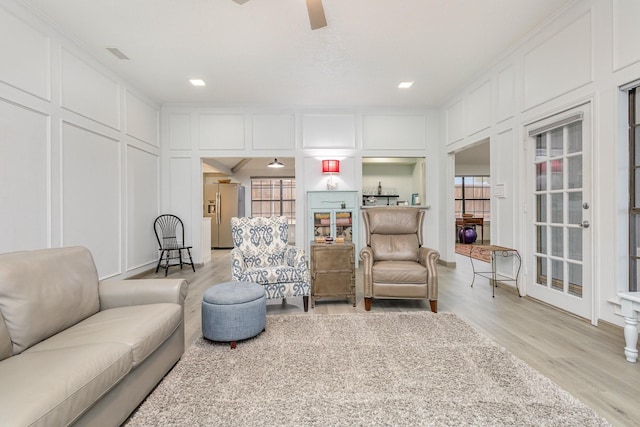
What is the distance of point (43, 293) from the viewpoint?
62.5 inches

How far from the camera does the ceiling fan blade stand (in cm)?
235

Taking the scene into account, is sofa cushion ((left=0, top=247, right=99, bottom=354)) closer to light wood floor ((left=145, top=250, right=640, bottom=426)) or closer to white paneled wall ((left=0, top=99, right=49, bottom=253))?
light wood floor ((left=145, top=250, right=640, bottom=426))

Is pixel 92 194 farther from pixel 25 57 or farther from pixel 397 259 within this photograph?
pixel 397 259

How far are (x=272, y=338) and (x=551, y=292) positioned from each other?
2.98m

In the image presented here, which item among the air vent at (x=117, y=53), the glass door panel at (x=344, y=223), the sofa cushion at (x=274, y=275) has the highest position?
the air vent at (x=117, y=53)

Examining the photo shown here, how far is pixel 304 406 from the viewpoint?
1.64m

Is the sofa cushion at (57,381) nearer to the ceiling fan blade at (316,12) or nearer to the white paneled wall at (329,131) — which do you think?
the ceiling fan blade at (316,12)

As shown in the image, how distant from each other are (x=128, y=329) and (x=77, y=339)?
211 millimetres

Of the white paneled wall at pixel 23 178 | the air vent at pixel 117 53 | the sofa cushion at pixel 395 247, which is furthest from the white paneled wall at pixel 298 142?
the white paneled wall at pixel 23 178

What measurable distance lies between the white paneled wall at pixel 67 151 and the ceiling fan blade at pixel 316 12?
2.65m

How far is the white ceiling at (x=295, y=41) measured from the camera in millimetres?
2879

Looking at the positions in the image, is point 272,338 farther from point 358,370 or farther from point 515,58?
point 515,58

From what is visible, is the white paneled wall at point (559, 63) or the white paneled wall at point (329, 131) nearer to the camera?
the white paneled wall at point (559, 63)

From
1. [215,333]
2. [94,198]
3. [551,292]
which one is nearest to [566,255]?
[551,292]
